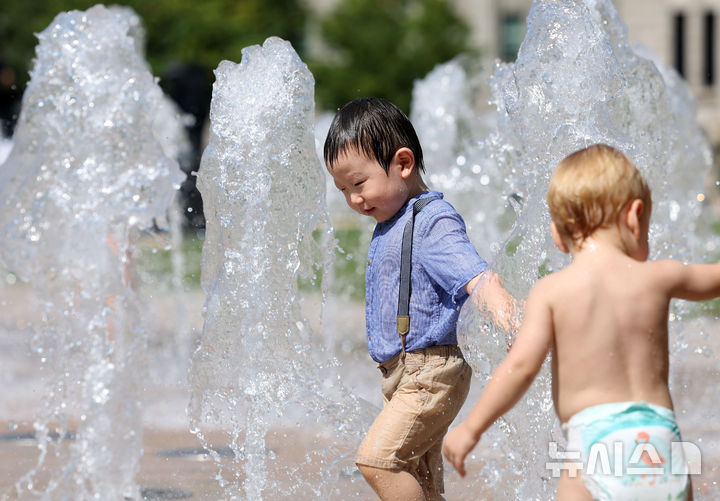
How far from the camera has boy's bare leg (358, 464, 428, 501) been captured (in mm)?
2816

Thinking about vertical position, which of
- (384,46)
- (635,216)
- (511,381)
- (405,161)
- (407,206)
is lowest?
(511,381)

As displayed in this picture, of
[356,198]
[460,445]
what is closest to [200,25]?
[356,198]

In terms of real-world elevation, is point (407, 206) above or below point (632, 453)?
above

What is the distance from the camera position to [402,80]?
1182 inches

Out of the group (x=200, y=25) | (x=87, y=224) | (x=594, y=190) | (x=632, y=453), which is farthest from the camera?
(x=200, y=25)

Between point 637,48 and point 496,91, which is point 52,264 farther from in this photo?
point 637,48

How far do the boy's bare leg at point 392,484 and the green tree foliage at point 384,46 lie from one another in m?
26.8

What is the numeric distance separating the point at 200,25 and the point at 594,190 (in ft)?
96.4

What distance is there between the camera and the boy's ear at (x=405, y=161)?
2.99 metres

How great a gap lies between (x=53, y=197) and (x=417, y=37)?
26.9m

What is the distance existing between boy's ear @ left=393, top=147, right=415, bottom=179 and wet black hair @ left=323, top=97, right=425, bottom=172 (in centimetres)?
2

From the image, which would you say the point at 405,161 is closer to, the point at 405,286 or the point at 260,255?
the point at 405,286

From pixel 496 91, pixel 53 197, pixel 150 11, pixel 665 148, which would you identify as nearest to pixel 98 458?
pixel 53 197

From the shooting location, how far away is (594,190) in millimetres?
2311
